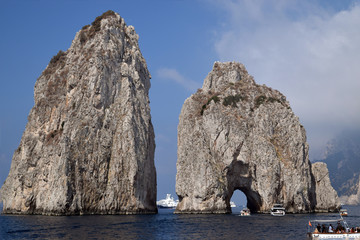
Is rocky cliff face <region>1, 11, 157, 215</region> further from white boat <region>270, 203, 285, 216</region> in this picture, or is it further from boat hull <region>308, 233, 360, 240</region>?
boat hull <region>308, 233, 360, 240</region>

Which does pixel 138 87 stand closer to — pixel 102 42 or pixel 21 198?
pixel 102 42

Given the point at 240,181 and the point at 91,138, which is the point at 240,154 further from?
the point at 91,138

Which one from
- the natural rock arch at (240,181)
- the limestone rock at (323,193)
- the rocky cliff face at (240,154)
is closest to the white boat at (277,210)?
the rocky cliff face at (240,154)

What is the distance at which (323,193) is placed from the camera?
12912 centimetres

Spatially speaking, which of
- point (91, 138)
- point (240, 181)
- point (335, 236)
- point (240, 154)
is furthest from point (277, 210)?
point (91, 138)

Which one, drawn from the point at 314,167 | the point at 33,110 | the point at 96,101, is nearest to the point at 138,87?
the point at 96,101

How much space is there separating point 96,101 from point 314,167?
79.4 meters

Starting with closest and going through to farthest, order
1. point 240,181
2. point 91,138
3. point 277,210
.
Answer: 1. point 277,210
2. point 91,138
3. point 240,181

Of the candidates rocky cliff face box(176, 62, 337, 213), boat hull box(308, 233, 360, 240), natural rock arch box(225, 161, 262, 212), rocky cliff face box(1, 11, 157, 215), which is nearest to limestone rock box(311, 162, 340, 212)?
rocky cliff face box(176, 62, 337, 213)

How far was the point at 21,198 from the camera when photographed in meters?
106

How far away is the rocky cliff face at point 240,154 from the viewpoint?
107 meters

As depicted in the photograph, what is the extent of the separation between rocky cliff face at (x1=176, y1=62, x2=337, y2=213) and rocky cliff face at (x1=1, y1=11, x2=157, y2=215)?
14.7 m

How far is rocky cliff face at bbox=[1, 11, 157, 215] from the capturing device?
98312 millimetres

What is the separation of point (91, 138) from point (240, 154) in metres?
43.6
